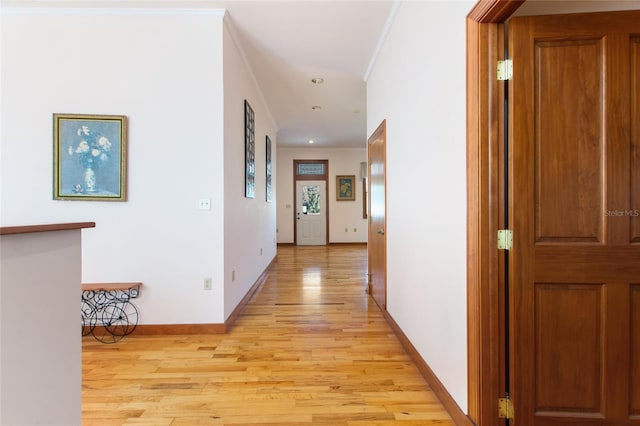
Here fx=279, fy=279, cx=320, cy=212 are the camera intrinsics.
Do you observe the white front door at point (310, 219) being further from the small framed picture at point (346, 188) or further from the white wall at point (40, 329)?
the white wall at point (40, 329)

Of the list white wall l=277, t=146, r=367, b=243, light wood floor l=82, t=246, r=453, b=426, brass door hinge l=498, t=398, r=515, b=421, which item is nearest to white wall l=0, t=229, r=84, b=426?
light wood floor l=82, t=246, r=453, b=426

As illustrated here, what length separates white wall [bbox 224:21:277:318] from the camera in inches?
102

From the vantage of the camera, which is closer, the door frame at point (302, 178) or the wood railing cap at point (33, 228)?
the wood railing cap at point (33, 228)

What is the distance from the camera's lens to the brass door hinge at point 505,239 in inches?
50.1

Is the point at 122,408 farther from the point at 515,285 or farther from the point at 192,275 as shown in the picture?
the point at 515,285

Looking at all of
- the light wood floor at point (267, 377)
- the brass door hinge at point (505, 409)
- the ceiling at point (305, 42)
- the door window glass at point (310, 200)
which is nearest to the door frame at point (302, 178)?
the door window glass at point (310, 200)

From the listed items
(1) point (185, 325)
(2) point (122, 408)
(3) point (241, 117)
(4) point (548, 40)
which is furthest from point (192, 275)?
(4) point (548, 40)

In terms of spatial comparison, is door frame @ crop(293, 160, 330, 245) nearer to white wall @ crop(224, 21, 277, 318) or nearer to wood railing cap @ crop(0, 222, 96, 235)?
A: white wall @ crop(224, 21, 277, 318)

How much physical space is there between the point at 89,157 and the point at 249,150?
5.17ft

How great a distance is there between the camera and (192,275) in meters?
2.48

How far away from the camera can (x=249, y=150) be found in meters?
3.48

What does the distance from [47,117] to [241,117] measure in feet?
5.41

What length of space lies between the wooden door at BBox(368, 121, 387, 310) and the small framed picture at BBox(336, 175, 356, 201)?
4500 millimetres

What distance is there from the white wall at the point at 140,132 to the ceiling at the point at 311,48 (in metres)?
0.45
